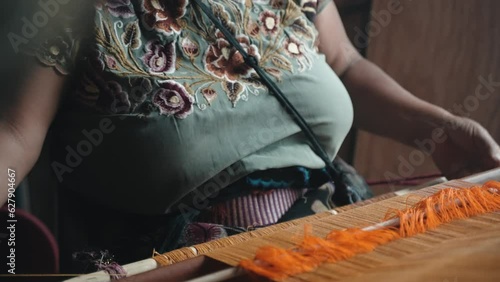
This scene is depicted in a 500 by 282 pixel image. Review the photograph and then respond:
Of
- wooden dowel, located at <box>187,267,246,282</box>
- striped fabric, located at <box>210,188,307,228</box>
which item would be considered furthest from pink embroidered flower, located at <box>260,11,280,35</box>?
wooden dowel, located at <box>187,267,246,282</box>

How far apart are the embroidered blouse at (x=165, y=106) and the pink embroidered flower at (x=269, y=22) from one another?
0.04 ft

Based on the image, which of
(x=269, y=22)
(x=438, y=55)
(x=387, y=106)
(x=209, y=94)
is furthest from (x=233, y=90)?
(x=438, y=55)

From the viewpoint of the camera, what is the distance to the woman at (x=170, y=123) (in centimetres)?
63

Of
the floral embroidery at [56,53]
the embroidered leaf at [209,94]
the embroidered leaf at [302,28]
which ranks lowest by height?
the embroidered leaf at [209,94]

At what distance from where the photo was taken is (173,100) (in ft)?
2.14

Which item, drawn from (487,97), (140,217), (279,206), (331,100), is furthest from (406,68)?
(140,217)

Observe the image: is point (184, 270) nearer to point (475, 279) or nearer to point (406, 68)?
point (475, 279)

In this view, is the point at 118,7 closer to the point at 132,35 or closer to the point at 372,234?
the point at 132,35

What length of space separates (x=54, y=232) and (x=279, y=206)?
1.01ft

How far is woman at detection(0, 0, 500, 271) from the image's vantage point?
0.63 m

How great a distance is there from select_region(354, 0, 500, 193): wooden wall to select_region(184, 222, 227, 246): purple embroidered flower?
0.66 m

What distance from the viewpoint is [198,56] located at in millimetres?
695

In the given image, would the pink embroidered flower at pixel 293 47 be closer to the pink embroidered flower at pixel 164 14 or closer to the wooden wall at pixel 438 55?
the pink embroidered flower at pixel 164 14

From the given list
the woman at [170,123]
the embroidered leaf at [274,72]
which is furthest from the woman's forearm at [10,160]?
the embroidered leaf at [274,72]
